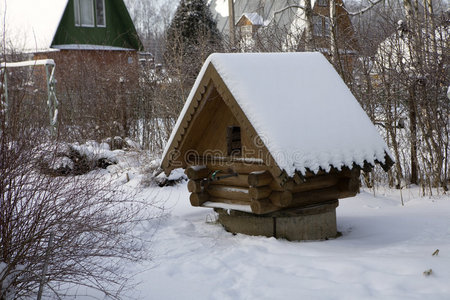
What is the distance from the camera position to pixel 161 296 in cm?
523

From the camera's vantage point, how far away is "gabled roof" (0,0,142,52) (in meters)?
23.4

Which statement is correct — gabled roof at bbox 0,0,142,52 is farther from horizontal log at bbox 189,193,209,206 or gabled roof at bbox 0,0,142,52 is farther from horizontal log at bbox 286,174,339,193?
horizontal log at bbox 286,174,339,193

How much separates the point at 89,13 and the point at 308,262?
22.0 m

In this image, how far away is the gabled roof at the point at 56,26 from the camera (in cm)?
2339

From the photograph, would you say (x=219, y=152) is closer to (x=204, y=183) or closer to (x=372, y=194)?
(x=204, y=183)

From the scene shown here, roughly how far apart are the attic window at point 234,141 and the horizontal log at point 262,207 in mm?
816

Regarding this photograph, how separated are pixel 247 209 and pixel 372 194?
4.15 meters

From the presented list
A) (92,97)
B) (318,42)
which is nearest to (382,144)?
(318,42)

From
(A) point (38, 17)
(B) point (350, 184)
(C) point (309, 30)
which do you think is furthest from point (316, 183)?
(A) point (38, 17)

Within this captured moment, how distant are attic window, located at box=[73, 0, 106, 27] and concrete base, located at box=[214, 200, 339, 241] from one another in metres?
19.8

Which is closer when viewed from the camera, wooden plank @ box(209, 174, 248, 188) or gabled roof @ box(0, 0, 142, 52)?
wooden plank @ box(209, 174, 248, 188)

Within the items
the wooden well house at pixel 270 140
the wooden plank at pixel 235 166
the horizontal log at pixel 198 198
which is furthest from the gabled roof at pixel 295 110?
the horizontal log at pixel 198 198

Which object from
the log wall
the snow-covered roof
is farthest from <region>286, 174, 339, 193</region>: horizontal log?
the snow-covered roof

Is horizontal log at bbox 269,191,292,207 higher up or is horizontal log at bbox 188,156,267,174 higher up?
horizontal log at bbox 188,156,267,174
